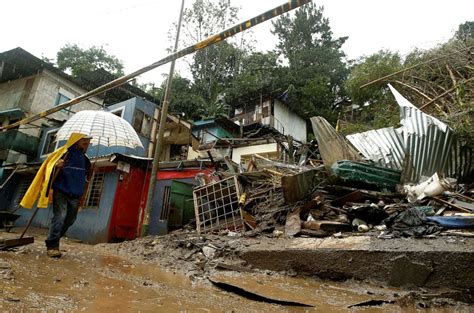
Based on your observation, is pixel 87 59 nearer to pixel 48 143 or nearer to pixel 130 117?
pixel 48 143

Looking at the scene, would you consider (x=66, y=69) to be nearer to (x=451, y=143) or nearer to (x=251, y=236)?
(x=251, y=236)

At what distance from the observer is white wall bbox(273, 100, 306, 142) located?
22484mm

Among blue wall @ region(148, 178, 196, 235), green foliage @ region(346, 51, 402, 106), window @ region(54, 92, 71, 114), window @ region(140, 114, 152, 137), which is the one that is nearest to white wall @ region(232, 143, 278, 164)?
green foliage @ region(346, 51, 402, 106)

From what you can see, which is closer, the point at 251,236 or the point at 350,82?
the point at 251,236

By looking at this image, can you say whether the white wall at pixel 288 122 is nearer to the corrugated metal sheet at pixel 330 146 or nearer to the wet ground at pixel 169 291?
the corrugated metal sheet at pixel 330 146

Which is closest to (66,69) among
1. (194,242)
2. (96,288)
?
(194,242)

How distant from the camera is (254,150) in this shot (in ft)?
54.4

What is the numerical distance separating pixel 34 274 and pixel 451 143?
6918mm

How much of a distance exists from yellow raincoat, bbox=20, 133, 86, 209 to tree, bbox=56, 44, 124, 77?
2415cm

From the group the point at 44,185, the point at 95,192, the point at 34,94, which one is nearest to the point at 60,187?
the point at 44,185

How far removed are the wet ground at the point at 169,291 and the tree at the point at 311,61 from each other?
21.3m

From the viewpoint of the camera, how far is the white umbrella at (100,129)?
501cm

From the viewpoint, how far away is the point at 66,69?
82.3ft

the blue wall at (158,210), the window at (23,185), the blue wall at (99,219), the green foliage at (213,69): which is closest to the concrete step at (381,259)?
the blue wall at (158,210)
